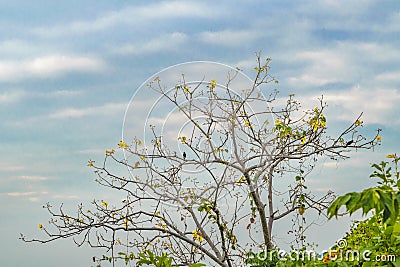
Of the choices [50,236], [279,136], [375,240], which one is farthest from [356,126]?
[50,236]

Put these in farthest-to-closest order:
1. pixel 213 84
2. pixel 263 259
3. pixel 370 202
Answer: pixel 213 84, pixel 263 259, pixel 370 202

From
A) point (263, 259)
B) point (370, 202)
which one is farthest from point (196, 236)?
point (370, 202)

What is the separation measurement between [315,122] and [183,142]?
51.1 inches

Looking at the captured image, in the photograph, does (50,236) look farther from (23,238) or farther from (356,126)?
(356,126)

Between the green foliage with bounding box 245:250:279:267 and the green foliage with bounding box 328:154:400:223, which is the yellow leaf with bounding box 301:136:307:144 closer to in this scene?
the green foliage with bounding box 245:250:279:267

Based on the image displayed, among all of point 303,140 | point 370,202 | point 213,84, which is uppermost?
point 213,84

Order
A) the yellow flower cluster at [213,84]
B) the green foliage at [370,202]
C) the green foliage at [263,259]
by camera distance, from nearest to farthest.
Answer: the green foliage at [370,202]
the green foliage at [263,259]
the yellow flower cluster at [213,84]

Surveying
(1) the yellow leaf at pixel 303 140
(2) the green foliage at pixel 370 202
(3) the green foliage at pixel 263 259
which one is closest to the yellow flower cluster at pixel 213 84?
(1) the yellow leaf at pixel 303 140

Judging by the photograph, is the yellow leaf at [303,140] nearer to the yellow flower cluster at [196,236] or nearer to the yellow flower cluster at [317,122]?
the yellow flower cluster at [317,122]

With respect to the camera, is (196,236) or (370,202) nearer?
(370,202)

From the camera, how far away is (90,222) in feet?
16.6

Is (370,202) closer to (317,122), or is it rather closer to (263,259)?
(263,259)

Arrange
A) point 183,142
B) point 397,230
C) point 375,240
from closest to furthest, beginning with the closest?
point 397,230
point 375,240
point 183,142

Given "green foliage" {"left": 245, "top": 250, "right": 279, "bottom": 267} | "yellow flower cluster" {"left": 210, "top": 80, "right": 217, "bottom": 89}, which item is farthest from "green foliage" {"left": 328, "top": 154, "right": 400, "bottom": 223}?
"yellow flower cluster" {"left": 210, "top": 80, "right": 217, "bottom": 89}
